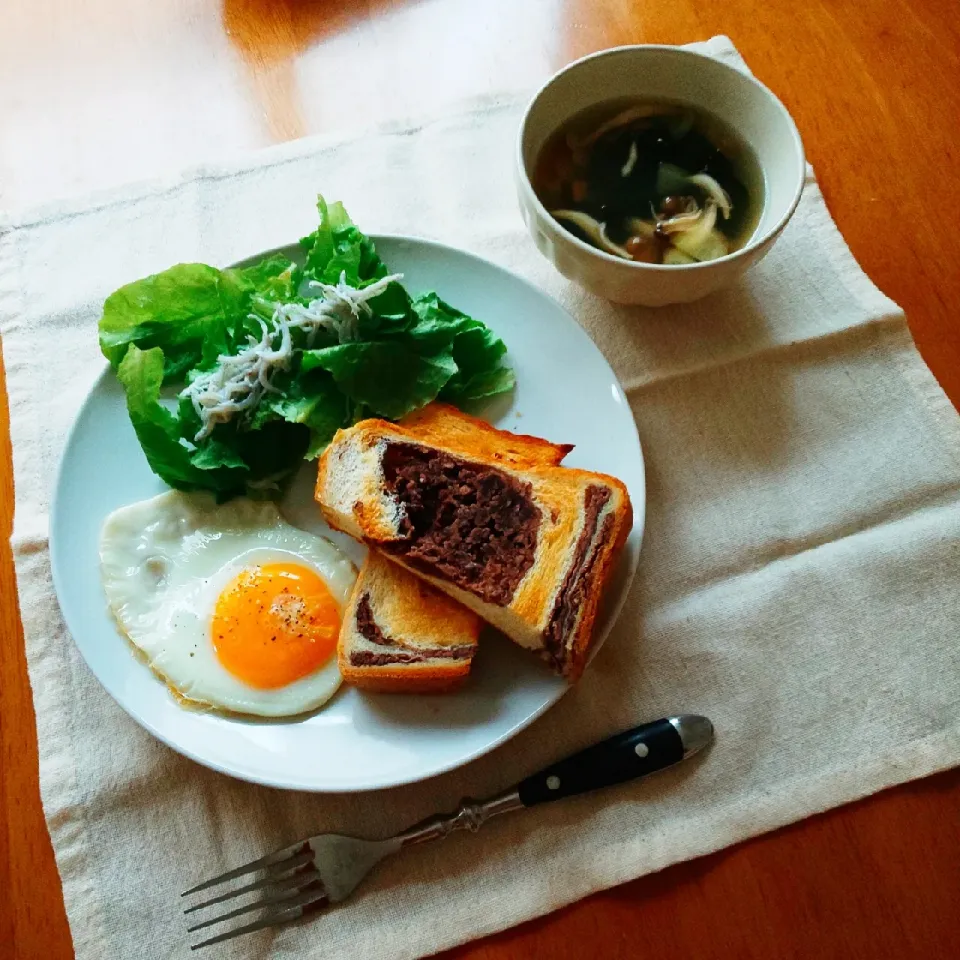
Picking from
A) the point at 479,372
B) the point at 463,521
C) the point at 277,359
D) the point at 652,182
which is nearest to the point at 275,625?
the point at 463,521

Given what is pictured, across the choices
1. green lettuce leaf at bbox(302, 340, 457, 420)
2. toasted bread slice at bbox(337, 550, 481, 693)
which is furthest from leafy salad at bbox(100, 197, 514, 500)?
toasted bread slice at bbox(337, 550, 481, 693)

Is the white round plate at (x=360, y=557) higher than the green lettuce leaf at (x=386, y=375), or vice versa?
the green lettuce leaf at (x=386, y=375)

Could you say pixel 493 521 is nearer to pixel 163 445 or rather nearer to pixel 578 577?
pixel 578 577

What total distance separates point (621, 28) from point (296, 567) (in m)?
1.87

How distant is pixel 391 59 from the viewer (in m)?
2.53

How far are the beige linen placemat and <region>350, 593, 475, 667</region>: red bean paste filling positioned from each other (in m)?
0.25

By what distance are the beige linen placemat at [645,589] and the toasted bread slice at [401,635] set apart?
0.80ft

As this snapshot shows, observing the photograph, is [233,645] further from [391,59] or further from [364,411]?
[391,59]

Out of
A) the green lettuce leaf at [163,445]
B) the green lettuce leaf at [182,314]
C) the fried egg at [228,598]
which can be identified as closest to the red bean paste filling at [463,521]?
the fried egg at [228,598]

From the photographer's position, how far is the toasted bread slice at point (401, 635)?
1633 mm

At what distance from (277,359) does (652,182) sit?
3.22 ft

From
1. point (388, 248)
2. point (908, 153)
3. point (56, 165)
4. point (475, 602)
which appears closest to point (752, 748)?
point (475, 602)

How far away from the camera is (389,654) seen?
5.44ft

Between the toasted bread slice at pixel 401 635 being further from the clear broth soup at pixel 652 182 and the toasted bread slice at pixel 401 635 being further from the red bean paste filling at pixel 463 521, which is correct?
the clear broth soup at pixel 652 182
